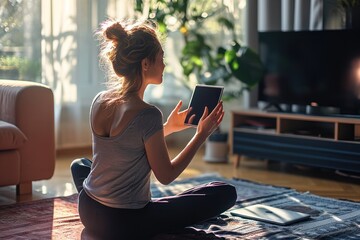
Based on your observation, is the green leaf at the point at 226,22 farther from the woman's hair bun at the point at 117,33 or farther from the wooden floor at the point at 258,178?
the woman's hair bun at the point at 117,33

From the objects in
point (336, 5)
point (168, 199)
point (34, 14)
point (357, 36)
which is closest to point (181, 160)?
point (168, 199)

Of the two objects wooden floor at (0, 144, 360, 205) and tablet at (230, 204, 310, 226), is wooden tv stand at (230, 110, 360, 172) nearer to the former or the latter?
wooden floor at (0, 144, 360, 205)

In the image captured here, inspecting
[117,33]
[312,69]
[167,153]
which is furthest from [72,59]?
[167,153]

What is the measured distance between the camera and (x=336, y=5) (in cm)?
438

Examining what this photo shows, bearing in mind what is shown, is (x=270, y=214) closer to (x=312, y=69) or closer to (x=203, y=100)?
(x=203, y=100)

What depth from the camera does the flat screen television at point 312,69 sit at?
13.5ft

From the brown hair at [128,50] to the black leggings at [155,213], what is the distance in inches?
16.7

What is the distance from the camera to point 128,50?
2.46 meters

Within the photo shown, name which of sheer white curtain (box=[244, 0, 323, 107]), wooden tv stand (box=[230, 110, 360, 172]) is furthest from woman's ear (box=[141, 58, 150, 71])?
sheer white curtain (box=[244, 0, 323, 107])

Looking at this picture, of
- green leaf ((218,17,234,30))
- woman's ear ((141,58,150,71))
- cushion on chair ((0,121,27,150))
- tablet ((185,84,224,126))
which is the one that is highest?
green leaf ((218,17,234,30))

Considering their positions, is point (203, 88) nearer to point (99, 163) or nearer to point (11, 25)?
point (99, 163)

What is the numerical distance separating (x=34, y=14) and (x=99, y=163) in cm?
251

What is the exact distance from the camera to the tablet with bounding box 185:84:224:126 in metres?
2.71

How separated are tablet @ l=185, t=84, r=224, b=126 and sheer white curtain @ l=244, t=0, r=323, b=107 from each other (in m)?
1.99
